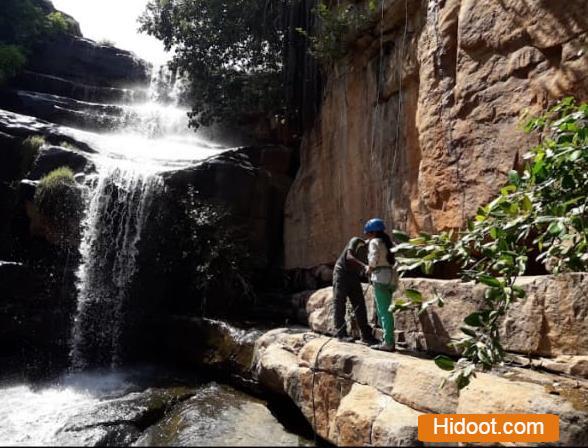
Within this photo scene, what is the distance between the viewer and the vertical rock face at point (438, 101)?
5.05 m

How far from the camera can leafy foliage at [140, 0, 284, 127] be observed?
38.1 ft

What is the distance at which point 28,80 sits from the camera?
1569 centimetres

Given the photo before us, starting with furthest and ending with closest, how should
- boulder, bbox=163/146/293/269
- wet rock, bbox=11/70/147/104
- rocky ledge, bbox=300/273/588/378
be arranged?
1. wet rock, bbox=11/70/147/104
2. boulder, bbox=163/146/293/269
3. rocky ledge, bbox=300/273/588/378

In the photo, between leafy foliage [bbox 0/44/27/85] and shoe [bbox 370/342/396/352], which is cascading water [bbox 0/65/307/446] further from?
leafy foliage [bbox 0/44/27/85]

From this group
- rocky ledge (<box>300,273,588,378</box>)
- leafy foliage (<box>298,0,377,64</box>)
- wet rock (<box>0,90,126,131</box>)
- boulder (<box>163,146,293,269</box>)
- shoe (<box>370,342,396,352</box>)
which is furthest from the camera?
wet rock (<box>0,90,126,131</box>)

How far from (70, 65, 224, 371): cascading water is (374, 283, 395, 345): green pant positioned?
18.6 ft

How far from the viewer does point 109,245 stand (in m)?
9.59

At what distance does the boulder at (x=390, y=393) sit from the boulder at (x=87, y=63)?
665 inches

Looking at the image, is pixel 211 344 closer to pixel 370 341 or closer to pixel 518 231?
pixel 370 341

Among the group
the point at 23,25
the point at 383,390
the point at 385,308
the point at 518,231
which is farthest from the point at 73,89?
the point at 518,231

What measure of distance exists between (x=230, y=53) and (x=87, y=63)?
9290 millimetres

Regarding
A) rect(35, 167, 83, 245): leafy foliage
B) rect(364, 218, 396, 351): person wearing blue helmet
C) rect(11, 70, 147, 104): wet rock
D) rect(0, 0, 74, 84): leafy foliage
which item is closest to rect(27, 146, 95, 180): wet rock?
rect(35, 167, 83, 245): leafy foliage

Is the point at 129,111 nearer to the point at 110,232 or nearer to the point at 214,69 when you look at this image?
the point at 214,69

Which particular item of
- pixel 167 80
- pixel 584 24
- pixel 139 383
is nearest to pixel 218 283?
pixel 139 383
